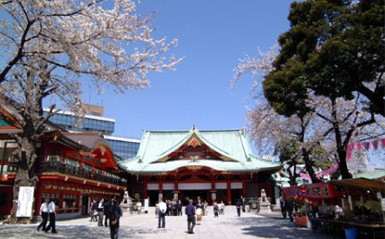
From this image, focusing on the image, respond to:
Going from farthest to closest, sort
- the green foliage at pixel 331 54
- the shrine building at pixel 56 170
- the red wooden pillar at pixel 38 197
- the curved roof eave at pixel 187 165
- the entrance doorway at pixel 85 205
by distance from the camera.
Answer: the curved roof eave at pixel 187 165
the entrance doorway at pixel 85 205
the shrine building at pixel 56 170
the red wooden pillar at pixel 38 197
the green foliage at pixel 331 54

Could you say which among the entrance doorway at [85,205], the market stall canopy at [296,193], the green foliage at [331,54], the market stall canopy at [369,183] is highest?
the green foliage at [331,54]

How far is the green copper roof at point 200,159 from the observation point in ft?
122

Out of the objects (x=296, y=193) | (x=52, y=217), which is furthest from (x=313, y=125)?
(x=52, y=217)

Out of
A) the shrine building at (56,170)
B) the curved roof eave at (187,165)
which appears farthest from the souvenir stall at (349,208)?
the curved roof eave at (187,165)

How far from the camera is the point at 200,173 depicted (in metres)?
38.0

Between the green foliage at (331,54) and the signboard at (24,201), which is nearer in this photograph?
the green foliage at (331,54)

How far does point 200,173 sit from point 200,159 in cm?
225

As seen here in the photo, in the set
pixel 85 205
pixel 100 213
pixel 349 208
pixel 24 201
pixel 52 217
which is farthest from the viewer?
pixel 85 205

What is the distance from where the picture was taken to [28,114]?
57.0ft

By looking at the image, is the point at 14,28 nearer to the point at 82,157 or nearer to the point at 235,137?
the point at 82,157

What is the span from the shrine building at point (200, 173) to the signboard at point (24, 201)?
65.5 feet

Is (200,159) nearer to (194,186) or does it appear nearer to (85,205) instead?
(194,186)

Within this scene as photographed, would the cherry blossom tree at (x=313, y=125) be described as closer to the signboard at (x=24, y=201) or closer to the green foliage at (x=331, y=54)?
the green foliage at (x=331, y=54)

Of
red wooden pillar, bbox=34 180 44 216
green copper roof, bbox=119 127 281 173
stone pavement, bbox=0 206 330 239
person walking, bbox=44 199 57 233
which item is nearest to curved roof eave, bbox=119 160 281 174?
green copper roof, bbox=119 127 281 173
